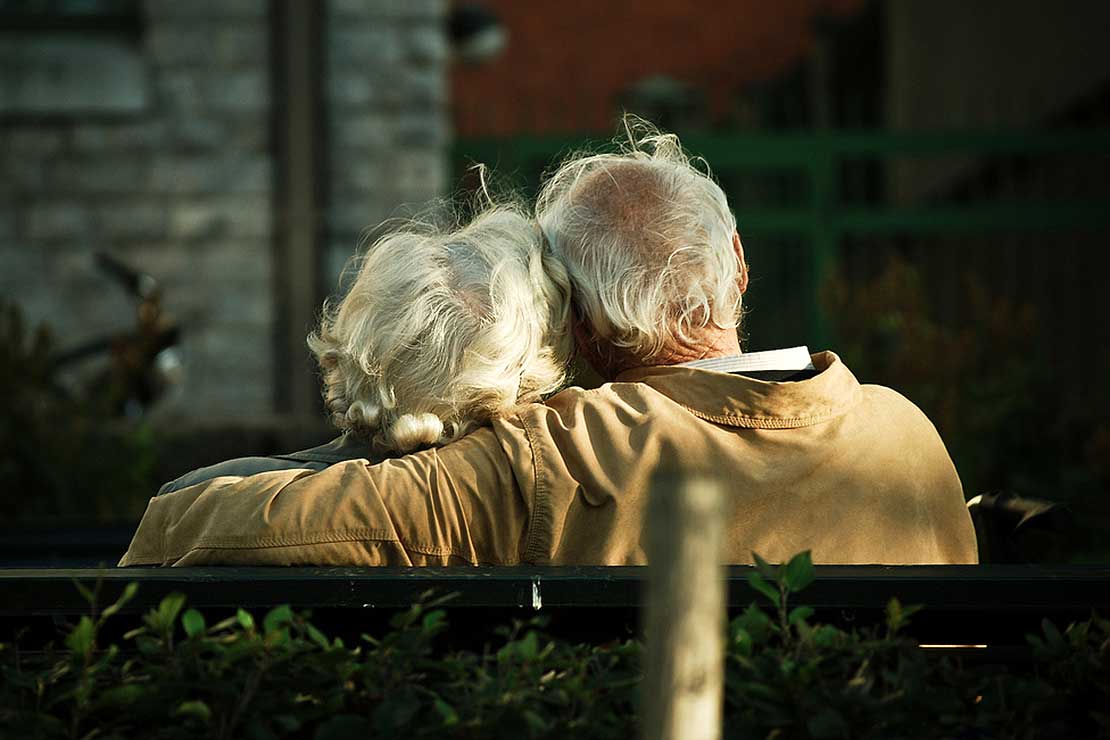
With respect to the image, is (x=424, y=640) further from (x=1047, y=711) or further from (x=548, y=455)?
(x=1047, y=711)

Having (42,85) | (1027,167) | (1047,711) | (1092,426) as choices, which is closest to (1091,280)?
(1027,167)

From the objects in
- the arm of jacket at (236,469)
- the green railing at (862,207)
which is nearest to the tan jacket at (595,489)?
the arm of jacket at (236,469)

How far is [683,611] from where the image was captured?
1480 millimetres

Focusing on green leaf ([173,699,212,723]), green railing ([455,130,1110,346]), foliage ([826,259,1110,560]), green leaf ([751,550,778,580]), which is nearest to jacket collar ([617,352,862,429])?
green leaf ([751,550,778,580])

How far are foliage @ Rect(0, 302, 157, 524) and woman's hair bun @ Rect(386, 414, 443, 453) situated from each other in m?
3.91

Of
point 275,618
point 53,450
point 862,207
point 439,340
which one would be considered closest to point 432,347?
point 439,340

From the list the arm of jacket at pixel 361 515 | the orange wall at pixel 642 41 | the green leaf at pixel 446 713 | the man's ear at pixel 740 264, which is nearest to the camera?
the green leaf at pixel 446 713

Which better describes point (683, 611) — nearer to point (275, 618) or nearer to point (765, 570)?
point (765, 570)

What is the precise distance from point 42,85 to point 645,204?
6010 millimetres

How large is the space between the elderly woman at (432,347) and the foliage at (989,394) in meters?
4.17

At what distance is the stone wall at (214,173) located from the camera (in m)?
7.84

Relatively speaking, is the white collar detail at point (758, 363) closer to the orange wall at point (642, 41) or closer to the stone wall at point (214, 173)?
the stone wall at point (214, 173)

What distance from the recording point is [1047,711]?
1762 millimetres

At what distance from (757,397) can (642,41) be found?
14.5 m
